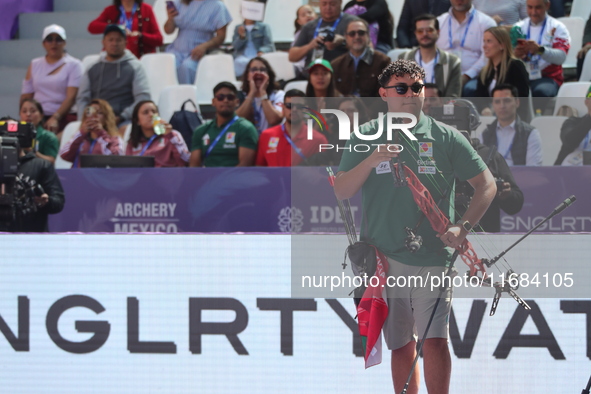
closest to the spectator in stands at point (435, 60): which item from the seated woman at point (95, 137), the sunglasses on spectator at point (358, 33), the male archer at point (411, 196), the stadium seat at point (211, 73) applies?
the sunglasses on spectator at point (358, 33)

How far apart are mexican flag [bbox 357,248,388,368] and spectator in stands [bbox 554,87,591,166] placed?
58.8 inches

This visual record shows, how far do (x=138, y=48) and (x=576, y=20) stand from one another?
442 cm

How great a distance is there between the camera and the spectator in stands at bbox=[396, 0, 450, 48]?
26.3 ft

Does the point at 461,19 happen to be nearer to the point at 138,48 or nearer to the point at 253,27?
the point at 253,27

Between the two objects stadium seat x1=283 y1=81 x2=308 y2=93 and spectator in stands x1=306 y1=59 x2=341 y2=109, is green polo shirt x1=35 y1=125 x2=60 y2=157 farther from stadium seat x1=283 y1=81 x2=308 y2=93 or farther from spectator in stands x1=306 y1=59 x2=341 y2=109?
spectator in stands x1=306 y1=59 x2=341 y2=109

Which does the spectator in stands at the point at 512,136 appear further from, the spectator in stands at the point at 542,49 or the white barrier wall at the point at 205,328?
the spectator in stands at the point at 542,49

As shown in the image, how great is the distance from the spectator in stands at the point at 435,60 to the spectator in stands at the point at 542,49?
687 mm

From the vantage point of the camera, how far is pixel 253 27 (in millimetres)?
8461

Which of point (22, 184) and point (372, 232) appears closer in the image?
point (372, 232)

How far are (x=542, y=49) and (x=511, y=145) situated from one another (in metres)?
2.54

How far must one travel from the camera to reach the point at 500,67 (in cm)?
662

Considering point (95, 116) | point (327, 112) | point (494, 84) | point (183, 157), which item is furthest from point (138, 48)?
point (327, 112)

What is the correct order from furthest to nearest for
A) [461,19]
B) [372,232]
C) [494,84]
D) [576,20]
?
1. [576,20]
2. [461,19]
3. [494,84]
4. [372,232]

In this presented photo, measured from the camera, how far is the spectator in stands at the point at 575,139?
15.5 ft
